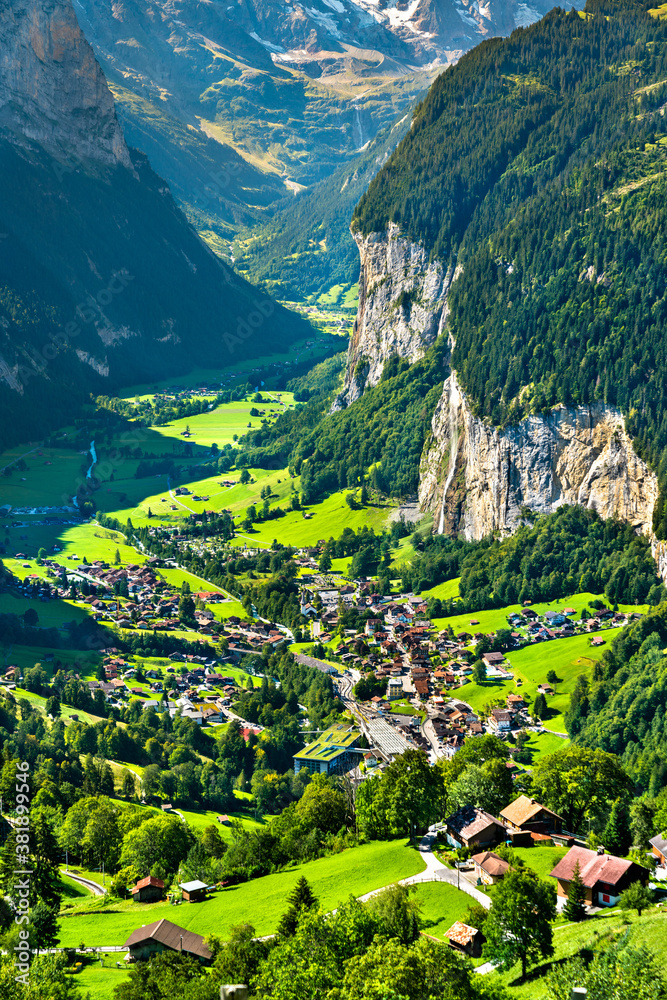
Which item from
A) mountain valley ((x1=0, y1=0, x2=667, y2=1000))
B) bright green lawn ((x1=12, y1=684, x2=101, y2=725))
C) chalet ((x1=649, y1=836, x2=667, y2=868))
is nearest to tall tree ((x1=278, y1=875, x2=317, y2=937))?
mountain valley ((x1=0, y1=0, x2=667, y2=1000))

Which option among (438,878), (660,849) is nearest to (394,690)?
(438,878)

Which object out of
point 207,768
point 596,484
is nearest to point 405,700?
point 207,768

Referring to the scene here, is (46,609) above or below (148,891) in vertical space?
below

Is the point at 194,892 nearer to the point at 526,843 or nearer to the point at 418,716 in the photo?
the point at 526,843

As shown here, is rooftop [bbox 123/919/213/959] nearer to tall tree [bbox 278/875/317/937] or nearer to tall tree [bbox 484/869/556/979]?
tall tree [bbox 278/875/317/937]

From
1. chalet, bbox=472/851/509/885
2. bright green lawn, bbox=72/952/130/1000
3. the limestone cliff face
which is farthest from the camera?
the limestone cliff face

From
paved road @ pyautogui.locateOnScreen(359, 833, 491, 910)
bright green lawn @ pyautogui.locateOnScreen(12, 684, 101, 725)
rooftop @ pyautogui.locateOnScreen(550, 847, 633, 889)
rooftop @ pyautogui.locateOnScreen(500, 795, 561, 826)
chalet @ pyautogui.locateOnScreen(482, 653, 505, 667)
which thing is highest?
rooftop @ pyautogui.locateOnScreen(550, 847, 633, 889)

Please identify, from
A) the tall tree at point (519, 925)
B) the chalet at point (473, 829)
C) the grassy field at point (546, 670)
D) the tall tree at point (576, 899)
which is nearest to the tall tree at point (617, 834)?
the chalet at point (473, 829)
